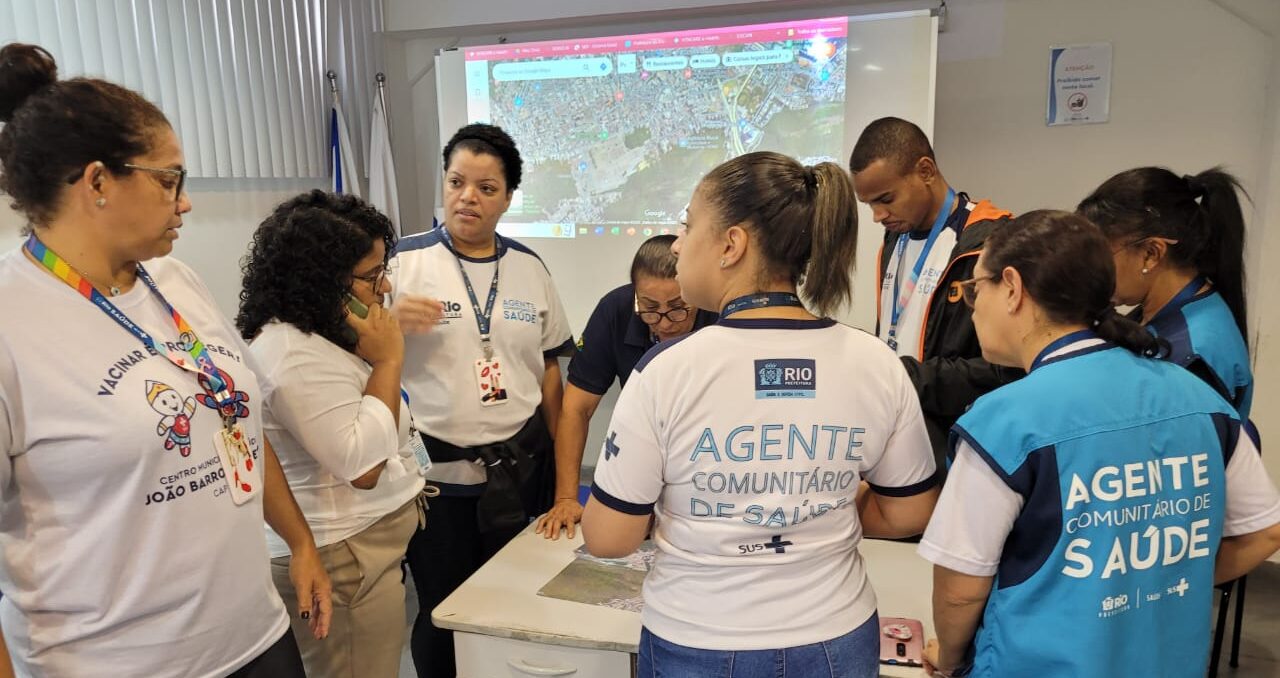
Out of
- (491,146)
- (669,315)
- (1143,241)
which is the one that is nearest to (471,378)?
(669,315)

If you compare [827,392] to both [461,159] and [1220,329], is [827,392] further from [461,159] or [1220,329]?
[461,159]

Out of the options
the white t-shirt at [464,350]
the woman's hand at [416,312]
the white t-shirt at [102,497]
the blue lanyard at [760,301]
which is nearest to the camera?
the white t-shirt at [102,497]

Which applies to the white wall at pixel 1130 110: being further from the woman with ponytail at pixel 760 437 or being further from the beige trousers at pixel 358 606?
the beige trousers at pixel 358 606

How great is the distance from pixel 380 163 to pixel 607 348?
2476 mm

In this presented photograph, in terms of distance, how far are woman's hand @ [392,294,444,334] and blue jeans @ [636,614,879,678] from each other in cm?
100

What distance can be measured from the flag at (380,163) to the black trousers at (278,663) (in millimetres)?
3016

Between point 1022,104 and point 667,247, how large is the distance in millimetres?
2340

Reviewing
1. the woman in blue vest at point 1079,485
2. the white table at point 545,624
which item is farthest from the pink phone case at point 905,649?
the woman in blue vest at point 1079,485

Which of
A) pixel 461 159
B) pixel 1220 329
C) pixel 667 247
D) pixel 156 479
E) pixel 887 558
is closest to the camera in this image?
pixel 156 479

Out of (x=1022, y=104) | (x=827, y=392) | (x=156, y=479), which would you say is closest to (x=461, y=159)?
(x=156, y=479)

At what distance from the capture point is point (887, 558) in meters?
Answer: 1.72

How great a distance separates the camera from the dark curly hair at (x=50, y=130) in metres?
0.99

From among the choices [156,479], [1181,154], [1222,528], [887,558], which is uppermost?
[1181,154]

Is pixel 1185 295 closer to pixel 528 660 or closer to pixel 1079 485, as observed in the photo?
pixel 1079 485
